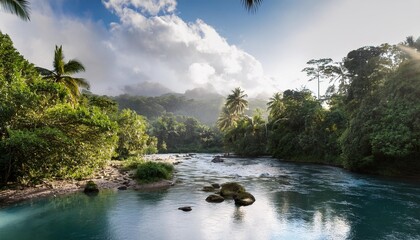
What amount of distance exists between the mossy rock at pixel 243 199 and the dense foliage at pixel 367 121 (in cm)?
1810

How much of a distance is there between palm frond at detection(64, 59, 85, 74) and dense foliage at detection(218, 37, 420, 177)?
1295 inches

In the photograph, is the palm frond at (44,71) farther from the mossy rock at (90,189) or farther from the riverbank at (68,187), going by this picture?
the mossy rock at (90,189)

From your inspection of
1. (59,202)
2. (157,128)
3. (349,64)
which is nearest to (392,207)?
(59,202)

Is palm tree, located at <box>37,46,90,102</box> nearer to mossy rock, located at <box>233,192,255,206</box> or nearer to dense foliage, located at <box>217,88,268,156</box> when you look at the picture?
mossy rock, located at <box>233,192,255,206</box>

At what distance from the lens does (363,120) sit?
1485 inches

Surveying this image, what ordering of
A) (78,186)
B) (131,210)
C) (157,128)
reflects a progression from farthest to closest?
(157,128) → (78,186) → (131,210)

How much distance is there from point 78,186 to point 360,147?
31.3m

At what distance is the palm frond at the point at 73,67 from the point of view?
3281cm

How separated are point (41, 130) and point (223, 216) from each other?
1297 centimetres

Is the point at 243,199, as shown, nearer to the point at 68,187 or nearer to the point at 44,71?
the point at 68,187

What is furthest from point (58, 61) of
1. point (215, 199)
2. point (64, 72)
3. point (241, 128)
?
point (241, 128)

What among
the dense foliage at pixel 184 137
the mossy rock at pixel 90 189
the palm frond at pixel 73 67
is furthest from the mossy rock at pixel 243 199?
the dense foliage at pixel 184 137

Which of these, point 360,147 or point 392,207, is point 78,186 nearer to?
point 392,207

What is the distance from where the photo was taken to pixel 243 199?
21875 mm
